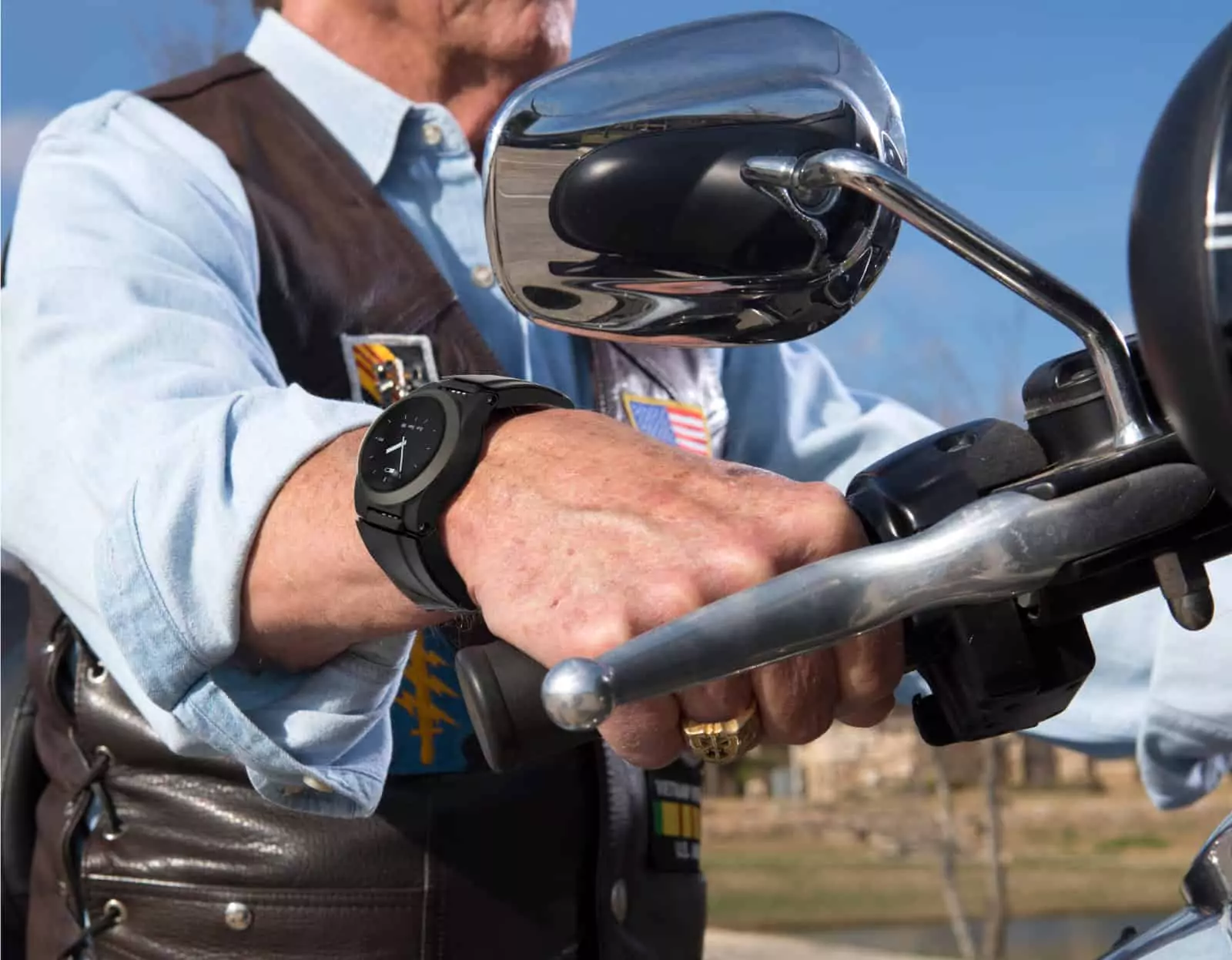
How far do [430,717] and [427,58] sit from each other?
68 cm

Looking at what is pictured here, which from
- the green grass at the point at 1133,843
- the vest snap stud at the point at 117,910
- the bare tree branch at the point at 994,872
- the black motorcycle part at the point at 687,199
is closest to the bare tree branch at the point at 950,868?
the bare tree branch at the point at 994,872

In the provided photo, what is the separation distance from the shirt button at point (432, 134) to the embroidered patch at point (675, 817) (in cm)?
64

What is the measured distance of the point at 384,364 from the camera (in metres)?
1.31

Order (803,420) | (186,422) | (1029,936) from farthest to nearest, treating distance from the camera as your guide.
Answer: (1029,936) → (803,420) → (186,422)

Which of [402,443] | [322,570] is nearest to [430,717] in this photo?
[322,570]

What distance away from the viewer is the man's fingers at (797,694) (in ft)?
1.84

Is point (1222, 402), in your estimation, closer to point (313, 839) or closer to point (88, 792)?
point (313, 839)

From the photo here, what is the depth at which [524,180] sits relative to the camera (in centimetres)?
59

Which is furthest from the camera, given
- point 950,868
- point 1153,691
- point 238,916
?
point 950,868

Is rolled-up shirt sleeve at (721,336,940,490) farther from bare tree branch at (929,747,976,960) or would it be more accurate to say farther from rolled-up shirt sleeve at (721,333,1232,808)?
bare tree branch at (929,747,976,960)

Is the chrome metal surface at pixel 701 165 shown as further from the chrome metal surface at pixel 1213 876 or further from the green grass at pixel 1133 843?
the green grass at pixel 1133 843

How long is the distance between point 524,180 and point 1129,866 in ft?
31.3

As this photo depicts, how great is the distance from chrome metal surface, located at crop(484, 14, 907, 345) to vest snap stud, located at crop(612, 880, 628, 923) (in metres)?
0.82

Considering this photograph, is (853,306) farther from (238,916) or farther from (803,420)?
(803,420)
